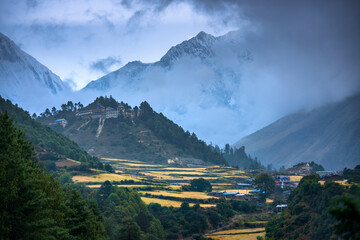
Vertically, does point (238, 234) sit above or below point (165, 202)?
below

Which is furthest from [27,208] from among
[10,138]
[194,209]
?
[194,209]

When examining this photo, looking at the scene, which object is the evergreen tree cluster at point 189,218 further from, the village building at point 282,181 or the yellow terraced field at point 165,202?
the village building at point 282,181

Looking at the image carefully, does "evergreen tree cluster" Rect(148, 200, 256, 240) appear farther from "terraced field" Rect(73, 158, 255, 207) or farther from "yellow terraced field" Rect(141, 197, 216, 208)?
"terraced field" Rect(73, 158, 255, 207)

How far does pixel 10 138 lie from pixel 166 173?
114458 mm

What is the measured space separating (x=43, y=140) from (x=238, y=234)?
7983 cm

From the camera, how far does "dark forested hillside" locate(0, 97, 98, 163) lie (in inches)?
5005

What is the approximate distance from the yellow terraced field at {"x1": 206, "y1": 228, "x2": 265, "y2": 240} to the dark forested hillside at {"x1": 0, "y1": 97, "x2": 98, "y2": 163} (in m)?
58.1

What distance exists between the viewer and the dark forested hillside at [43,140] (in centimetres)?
12712

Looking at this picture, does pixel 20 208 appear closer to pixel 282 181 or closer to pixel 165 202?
pixel 165 202

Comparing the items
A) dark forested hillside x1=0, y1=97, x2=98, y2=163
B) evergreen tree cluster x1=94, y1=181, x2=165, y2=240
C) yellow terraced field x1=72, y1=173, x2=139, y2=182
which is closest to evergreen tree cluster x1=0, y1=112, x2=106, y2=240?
evergreen tree cluster x1=94, y1=181, x2=165, y2=240

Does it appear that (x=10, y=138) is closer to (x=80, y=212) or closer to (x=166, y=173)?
(x=80, y=212)

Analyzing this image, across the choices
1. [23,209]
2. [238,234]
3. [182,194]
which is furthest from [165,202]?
[23,209]

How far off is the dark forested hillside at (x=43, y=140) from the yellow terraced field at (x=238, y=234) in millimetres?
58131

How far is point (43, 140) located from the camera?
139000 millimetres
